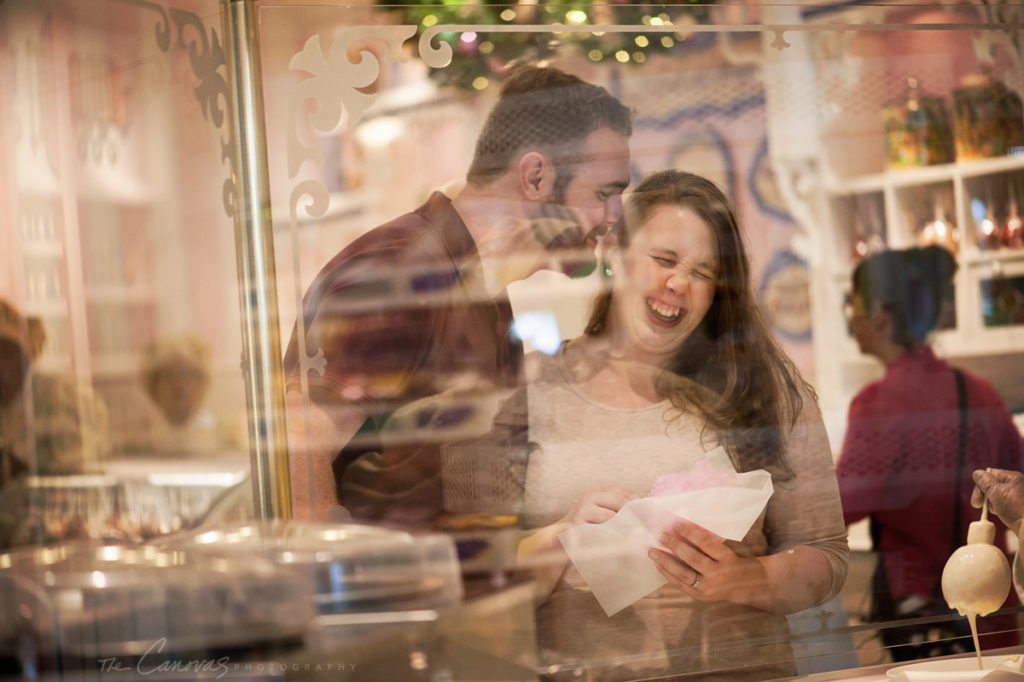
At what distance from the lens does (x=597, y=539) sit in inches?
53.6

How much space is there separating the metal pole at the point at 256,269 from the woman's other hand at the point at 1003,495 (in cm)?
85

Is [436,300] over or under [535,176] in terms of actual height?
under

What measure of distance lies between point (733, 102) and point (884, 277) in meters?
0.30

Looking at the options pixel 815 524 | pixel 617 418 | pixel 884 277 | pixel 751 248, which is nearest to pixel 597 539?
pixel 617 418

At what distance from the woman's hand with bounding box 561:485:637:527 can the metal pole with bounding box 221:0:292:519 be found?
330mm

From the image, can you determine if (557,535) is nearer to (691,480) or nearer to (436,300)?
(691,480)

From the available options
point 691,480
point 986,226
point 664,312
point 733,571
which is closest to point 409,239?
point 664,312

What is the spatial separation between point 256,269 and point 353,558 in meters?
0.35

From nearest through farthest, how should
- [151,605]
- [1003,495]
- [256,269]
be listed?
1. [151,605]
2. [256,269]
3. [1003,495]

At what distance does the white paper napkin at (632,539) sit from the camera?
1357 mm

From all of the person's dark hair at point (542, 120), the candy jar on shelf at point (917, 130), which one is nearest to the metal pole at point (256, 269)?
the person's dark hair at point (542, 120)

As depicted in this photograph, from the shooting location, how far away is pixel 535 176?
1380mm

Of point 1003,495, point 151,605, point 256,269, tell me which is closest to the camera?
point 151,605

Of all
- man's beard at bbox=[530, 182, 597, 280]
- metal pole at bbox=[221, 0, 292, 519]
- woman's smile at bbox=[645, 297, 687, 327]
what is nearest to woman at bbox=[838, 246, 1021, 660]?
woman's smile at bbox=[645, 297, 687, 327]
